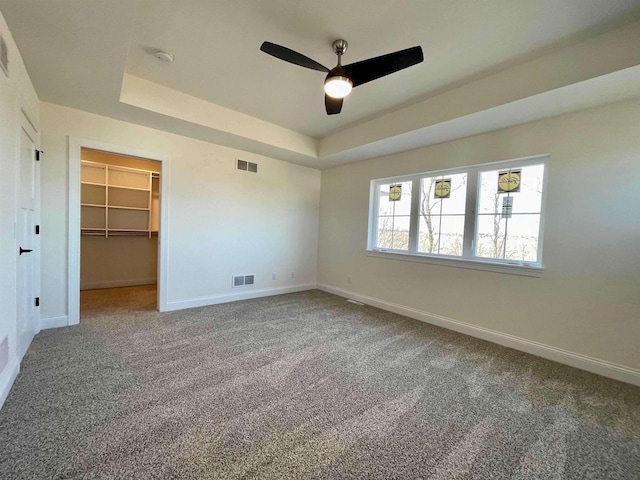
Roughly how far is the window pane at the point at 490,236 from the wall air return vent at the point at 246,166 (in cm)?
346

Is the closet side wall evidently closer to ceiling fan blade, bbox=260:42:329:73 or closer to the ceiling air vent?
the ceiling air vent

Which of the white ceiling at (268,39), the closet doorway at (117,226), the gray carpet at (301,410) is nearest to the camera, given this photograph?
the gray carpet at (301,410)

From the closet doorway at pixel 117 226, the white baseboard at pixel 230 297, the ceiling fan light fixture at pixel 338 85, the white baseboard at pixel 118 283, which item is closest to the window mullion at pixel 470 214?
the ceiling fan light fixture at pixel 338 85

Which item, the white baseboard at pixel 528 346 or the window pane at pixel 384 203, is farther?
the window pane at pixel 384 203

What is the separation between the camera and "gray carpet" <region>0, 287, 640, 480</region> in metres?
1.44

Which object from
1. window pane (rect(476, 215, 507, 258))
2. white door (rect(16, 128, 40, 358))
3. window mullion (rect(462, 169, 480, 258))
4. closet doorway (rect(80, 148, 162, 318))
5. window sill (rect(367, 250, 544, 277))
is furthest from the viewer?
closet doorway (rect(80, 148, 162, 318))

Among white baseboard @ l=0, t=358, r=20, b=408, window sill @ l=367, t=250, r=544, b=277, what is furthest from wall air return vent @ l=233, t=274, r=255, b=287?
white baseboard @ l=0, t=358, r=20, b=408

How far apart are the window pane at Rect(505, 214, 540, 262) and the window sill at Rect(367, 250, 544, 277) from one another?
0.52 feet

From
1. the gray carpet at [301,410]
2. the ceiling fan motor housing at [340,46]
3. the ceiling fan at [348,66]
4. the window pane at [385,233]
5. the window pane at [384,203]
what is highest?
the ceiling fan motor housing at [340,46]

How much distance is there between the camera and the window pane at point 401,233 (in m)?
4.23

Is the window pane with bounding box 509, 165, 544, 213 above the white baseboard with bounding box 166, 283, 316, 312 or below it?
above

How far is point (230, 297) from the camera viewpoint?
4.43 meters

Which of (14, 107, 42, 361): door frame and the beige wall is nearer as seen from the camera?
(14, 107, 42, 361): door frame

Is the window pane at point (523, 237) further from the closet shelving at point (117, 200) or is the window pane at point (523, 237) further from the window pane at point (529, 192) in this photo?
the closet shelving at point (117, 200)
